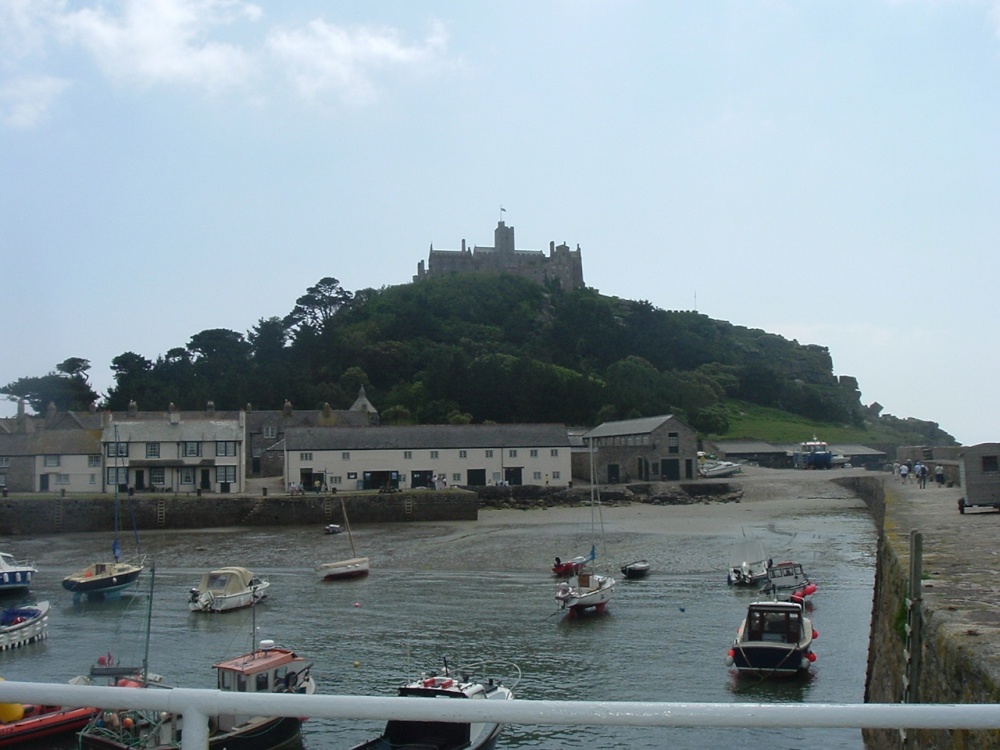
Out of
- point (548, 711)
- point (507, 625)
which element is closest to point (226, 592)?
point (507, 625)

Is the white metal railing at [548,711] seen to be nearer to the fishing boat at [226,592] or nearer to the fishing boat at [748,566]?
the fishing boat at [226,592]

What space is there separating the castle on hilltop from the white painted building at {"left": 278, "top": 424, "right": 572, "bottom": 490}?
85118 mm

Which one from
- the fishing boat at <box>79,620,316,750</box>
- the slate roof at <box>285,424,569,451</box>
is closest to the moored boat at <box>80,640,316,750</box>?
the fishing boat at <box>79,620,316,750</box>

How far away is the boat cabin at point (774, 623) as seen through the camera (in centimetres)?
1977

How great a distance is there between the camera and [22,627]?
2364 centimetres

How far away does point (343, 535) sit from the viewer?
46906 mm

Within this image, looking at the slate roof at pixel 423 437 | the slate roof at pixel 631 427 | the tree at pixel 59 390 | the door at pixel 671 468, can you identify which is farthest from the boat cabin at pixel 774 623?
the tree at pixel 59 390

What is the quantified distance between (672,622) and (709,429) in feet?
231

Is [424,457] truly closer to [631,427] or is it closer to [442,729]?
[631,427]

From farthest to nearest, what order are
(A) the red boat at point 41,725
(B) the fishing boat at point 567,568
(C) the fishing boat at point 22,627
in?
(B) the fishing boat at point 567,568 < (C) the fishing boat at point 22,627 < (A) the red boat at point 41,725

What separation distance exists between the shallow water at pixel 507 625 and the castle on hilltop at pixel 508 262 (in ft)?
350

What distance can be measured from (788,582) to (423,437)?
120 feet

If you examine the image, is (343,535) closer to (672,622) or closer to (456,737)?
(672,622)

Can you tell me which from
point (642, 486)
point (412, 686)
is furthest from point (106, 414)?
point (412, 686)
